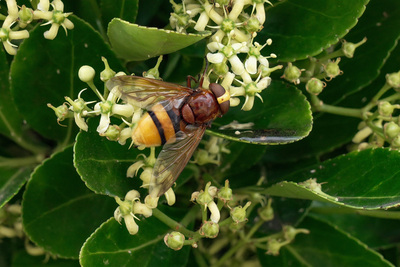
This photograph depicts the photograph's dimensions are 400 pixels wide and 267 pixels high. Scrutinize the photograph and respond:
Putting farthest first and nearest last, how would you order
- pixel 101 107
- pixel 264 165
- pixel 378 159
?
pixel 264 165 < pixel 378 159 < pixel 101 107

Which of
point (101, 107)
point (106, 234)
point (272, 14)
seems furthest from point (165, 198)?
point (272, 14)

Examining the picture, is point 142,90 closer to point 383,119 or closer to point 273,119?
point 273,119

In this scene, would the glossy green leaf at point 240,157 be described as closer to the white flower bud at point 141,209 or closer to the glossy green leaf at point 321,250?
the glossy green leaf at point 321,250

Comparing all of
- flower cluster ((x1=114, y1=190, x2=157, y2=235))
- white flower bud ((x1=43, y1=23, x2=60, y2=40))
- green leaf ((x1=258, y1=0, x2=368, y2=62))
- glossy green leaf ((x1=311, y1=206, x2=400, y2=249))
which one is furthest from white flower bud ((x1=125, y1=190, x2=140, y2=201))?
glossy green leaf ((x1=311, y1=206, x2=400, y2=249))

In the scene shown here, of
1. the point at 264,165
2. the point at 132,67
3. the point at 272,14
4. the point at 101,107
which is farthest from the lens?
the point at 264,165

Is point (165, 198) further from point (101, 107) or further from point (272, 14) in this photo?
point (272, 14)

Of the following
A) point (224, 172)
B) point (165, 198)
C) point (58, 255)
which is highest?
point (165, 198)
